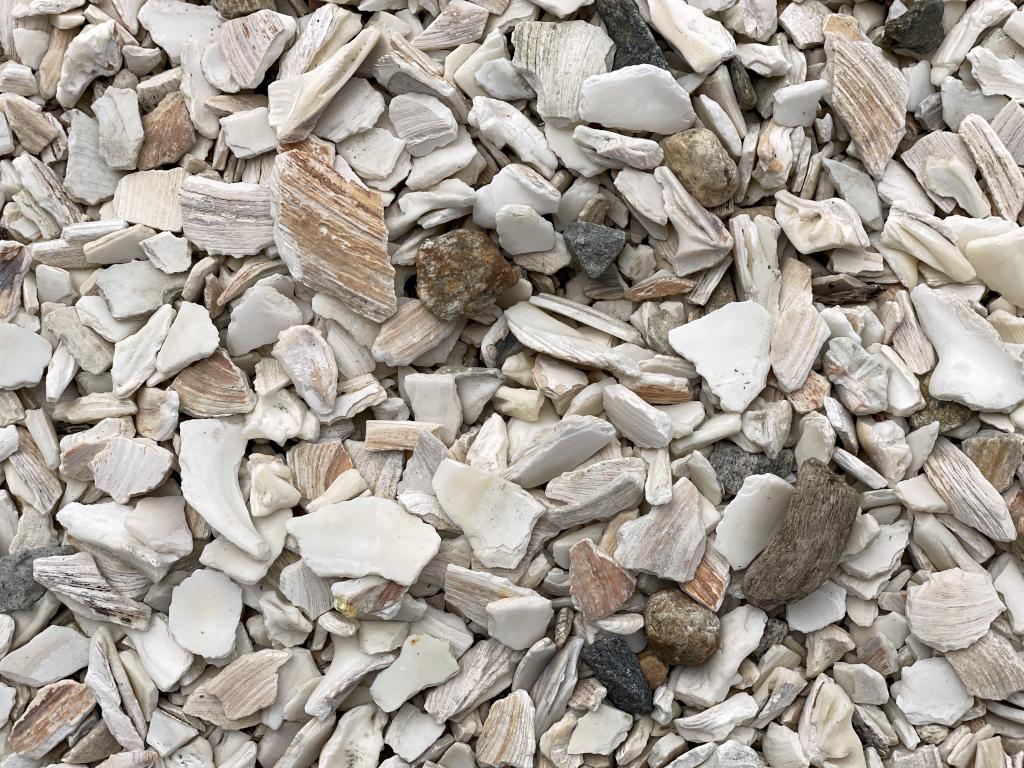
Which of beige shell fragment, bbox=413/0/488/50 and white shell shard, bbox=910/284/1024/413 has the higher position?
beige shell fragment, bbox=413/0/488/50

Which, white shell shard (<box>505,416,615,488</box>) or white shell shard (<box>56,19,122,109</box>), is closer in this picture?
white shell shard (<box>505,416,615,488</box>)

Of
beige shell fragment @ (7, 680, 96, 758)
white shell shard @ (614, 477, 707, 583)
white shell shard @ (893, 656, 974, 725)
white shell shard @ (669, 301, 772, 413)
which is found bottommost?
beige shell fragment @ (7, 680, 96, 758)

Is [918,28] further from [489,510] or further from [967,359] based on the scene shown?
[489,510]

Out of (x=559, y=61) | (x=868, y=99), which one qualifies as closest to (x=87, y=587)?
(x=559, y=61)

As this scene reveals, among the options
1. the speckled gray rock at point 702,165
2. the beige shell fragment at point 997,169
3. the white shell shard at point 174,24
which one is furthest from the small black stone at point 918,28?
the white shell shard at point 174,24

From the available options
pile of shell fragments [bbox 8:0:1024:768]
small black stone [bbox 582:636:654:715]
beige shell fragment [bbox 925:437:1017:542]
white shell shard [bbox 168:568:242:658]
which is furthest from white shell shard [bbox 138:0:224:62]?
beige shell fragment [bbox 925:437:1017:542]

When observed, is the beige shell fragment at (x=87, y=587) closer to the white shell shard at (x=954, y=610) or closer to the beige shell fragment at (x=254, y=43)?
the beige shell fragment at (x=254, y=43)

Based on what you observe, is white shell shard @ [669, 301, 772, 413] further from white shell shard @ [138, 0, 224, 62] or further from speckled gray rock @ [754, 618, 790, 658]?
white shell shard @ [138, 0, 224, 62]
